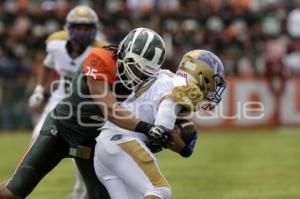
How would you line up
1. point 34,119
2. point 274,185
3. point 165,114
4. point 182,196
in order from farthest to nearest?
1. point 34,119
2. point 274,185
3. point 182,196
4. point 165,114

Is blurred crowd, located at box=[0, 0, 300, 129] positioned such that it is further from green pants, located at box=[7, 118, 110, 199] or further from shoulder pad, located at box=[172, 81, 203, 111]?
shoulder pad, located at box=[172, 81, 203, 111]

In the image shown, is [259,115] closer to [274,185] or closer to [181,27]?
[181,27]

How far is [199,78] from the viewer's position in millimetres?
4793

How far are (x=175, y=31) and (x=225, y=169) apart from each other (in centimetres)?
695

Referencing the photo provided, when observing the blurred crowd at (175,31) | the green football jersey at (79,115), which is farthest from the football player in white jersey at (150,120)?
the blurred crowd at (175,31)

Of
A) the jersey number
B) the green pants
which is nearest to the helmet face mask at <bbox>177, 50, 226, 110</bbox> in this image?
the jersey number

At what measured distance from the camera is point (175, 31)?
1619 cm

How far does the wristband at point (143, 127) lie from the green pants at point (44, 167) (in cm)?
85

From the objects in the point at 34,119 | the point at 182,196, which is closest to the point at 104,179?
the point at 182,196

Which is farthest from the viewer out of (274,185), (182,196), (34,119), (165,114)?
(34,119)

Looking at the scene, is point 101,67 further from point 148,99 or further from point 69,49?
point 69,49

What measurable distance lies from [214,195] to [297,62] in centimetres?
929

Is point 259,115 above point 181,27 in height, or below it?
below

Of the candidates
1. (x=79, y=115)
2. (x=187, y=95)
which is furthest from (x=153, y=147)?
(x=79, y=115)
